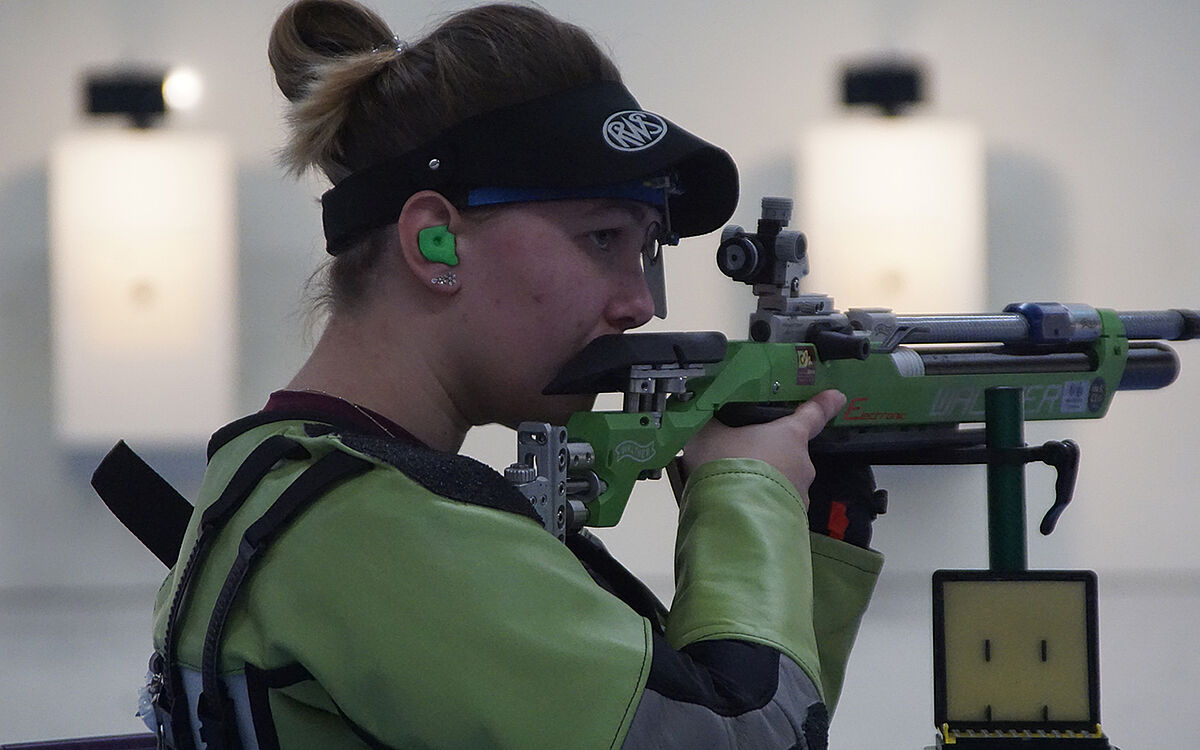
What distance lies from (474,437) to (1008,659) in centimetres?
96

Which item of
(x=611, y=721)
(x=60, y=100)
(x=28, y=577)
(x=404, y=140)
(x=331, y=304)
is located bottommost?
(x=28, y=577)

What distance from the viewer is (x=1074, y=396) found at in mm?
1079

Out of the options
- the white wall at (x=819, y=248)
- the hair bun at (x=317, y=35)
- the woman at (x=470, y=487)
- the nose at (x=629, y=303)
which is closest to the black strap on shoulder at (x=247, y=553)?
the woman at (x=470, y=487)

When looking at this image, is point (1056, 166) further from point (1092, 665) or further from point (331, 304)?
point (331, 304)

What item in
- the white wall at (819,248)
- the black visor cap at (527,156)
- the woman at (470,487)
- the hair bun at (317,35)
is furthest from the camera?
the white wall at (819,248)

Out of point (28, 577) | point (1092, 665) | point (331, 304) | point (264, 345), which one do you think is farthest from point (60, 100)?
point (1092, 665)

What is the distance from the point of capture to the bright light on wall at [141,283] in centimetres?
162

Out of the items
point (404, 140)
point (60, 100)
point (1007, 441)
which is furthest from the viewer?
point (60, 100)

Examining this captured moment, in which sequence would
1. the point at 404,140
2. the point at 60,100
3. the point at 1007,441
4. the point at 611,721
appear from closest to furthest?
the point at 611,721 → the point at 404,140 → the point at 1007,441 → the point at 60,100

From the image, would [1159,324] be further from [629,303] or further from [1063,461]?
[629,303]

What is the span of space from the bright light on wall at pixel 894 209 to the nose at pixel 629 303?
2.90ft

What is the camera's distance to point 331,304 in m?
0.80

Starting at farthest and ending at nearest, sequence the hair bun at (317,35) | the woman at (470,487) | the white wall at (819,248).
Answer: the white wall at (819,248)
the hair bun at (317,35)
the woman at (470,487)

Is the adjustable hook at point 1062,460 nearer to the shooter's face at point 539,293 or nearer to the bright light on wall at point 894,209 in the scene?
the shooter's face at point 539,293
